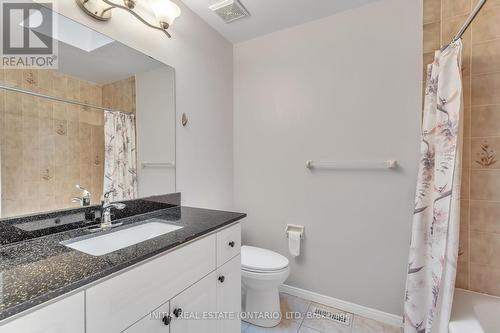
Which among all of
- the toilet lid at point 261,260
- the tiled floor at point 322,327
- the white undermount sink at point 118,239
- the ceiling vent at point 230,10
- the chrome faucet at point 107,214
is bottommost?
the tiled floor at point 322,327

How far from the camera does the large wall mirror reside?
948mm

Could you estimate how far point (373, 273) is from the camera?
1710mm

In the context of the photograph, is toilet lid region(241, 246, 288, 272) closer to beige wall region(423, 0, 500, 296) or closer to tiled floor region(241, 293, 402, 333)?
tiled floor region(241, 293, 402, 333)

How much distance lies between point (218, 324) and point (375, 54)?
2.04m

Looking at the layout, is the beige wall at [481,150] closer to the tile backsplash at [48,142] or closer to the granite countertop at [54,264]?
the granite countertop at [54,264]

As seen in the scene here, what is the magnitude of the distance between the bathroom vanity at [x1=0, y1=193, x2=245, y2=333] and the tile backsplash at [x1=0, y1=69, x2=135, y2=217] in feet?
0.49

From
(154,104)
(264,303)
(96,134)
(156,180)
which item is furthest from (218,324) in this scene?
(154,104)

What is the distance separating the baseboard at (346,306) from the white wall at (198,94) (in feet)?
3.19

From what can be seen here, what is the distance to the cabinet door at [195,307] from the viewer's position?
36.2 inches

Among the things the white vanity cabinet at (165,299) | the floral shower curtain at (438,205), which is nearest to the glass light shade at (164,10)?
the white vanity cabinet at (165,299)

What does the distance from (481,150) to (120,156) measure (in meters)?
2.21

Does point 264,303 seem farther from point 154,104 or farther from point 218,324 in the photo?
point 154,104

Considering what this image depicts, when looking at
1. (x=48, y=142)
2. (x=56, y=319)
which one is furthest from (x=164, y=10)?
(x=56, y=319)

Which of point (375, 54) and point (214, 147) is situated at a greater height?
point (375, 54)
